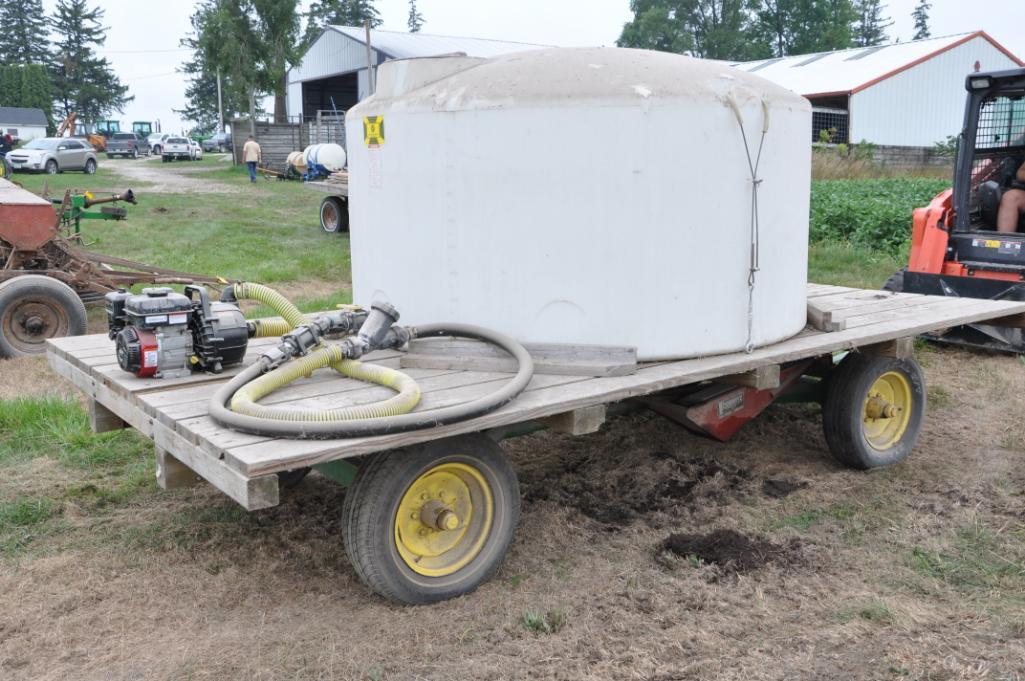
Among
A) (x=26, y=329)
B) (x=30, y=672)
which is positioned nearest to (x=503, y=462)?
(x=30, y=672)

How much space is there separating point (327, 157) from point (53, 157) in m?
16.1

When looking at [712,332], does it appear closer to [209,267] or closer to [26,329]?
[26,329]

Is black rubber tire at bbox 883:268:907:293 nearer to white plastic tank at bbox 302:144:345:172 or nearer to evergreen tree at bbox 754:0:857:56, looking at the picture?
white plastic tank at bbox 302:144:345:172

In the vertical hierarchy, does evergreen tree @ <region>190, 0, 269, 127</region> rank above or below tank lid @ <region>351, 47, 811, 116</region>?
above

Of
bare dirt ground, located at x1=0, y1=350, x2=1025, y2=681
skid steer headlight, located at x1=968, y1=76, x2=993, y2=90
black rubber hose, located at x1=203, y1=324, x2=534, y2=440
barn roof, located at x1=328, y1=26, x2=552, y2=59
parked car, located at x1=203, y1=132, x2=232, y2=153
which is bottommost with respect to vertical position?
bare dirt ground, located at x1=0, y1=350, x2=1025, y2=681

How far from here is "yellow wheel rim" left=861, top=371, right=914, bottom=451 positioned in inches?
223

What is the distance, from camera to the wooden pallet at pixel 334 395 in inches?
128

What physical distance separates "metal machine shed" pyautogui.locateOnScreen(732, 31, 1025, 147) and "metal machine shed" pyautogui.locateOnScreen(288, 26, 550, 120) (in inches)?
425

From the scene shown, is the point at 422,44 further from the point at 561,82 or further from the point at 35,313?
the point at 561,82

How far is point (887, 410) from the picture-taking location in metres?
5.64

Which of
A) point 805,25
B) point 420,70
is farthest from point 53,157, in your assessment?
point 805,25

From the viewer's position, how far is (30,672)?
337 cm

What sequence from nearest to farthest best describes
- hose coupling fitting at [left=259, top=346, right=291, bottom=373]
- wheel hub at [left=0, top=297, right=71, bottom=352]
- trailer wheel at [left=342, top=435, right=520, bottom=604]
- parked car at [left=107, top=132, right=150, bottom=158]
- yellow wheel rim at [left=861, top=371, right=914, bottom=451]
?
trailer wheel at [left=342, top=435, right=520, bottom=604], hose coupling fitting at [left=259, top=346, right=291, bottom=373], yellow wheel rim at [left=861, top=371, right=914, bottom=451], wheel hub at [left=0, top=297, right=71, bottom=352], parked car at [left=107, top=132, right=150, bottom=158]

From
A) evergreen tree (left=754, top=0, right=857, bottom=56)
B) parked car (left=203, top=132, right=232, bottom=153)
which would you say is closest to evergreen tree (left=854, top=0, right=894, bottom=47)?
evergreen tree (left=754, top=0, right=857, bottom=56)
